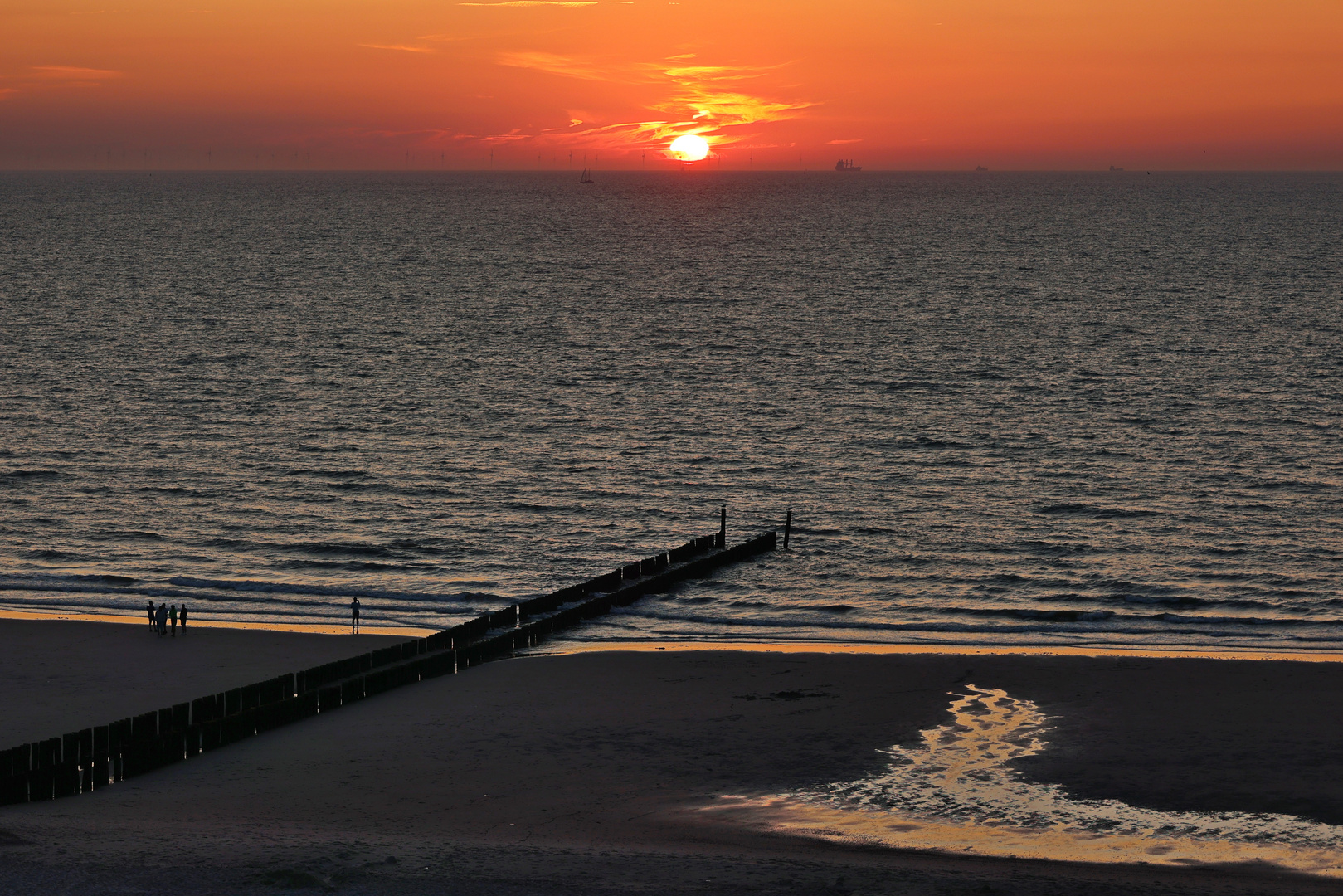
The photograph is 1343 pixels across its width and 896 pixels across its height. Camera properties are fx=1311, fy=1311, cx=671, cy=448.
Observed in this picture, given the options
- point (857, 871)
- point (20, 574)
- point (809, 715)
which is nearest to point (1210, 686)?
point (809, 715)

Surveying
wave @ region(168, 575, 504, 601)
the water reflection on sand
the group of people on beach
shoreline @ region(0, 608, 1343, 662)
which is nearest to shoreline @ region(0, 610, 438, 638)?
shoreline @ region(0, 608, 1343, 662)

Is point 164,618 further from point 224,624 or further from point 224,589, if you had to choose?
point 224,589

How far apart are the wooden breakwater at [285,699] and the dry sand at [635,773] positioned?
0.47 meters

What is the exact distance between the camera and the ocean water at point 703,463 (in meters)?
45.1

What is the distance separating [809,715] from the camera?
31.9 meters

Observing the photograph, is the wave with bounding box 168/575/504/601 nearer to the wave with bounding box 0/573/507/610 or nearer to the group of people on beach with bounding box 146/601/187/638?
the wave with bounding box 0/573/507/610

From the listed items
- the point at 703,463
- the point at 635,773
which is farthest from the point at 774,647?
the point at 703,463

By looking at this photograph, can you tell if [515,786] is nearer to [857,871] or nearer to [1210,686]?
[857,871]

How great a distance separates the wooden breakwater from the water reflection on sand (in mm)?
11193

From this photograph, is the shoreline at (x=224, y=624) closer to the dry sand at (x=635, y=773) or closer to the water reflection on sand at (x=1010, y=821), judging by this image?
the dry sand at (x=635, y=773)

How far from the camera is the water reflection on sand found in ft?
76.6

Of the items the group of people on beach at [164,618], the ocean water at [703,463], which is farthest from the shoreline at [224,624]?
the group of people on beach at [164,618]

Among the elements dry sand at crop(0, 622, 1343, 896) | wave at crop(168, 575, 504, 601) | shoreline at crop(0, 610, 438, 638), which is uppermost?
dry sand at crop(0, 622, 1343, 896)

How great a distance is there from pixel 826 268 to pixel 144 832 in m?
161
